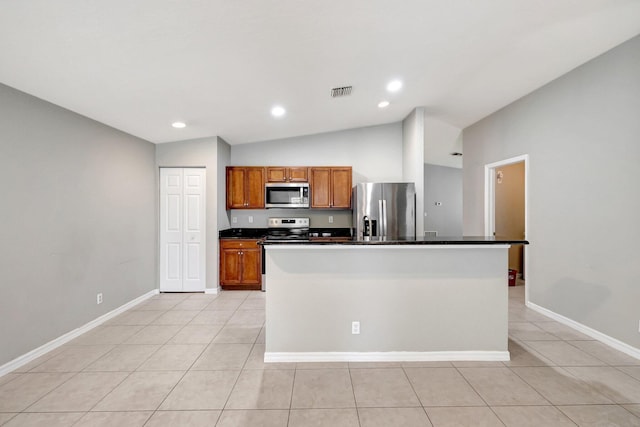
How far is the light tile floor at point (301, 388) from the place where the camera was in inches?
68.7

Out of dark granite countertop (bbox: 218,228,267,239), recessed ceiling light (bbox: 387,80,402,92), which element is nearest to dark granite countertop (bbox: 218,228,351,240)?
dark granite countertop (bbox: 218,228,267,239)

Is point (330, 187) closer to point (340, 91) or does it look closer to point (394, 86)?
point (340, 91)

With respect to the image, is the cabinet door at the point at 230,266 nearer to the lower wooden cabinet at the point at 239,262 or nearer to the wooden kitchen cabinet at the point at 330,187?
the lower wooden cabinet at the point at 239,262

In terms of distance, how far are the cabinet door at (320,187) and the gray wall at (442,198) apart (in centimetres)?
521

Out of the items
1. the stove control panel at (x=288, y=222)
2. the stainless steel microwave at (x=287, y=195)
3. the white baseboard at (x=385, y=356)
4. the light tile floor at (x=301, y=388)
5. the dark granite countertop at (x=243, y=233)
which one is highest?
the stainless steel microwave at (x=287, y=195)

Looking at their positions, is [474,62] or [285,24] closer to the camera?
[285,24]

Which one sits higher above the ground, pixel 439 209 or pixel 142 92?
pixel 142 92

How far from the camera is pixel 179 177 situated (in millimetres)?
4484

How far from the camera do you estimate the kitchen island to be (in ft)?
7.91

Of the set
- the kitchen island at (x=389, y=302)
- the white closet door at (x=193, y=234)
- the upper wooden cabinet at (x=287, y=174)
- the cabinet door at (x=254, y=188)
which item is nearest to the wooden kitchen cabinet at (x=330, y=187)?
the upper wooden cabinet at (x=287, y=174)

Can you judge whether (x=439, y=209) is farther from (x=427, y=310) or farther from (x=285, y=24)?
(x=285, y=24)

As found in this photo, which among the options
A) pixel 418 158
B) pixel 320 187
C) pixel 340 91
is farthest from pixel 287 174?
pixel 418 158

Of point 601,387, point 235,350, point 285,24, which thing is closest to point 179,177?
point 235,350

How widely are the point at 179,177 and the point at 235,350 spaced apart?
122 inches
